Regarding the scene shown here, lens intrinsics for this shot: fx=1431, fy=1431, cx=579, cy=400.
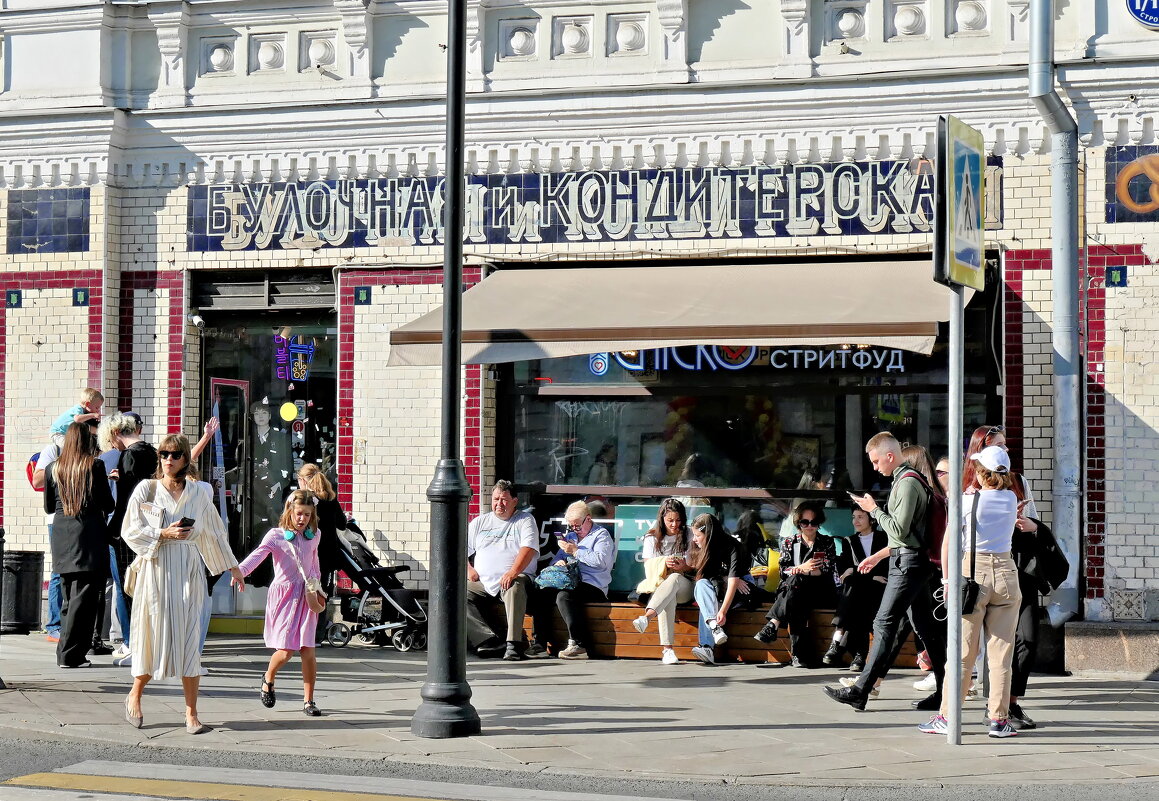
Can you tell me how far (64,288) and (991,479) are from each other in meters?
8.59

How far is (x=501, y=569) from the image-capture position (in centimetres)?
1144

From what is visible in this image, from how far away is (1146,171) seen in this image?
1098 cm

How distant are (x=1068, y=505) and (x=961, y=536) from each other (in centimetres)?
332

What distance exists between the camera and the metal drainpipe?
10.8m

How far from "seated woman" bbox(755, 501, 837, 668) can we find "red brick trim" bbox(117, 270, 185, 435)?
5715 millimetres

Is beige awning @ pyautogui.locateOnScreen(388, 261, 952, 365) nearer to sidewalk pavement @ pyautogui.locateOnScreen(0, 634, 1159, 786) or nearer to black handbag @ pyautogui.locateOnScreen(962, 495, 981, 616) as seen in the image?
black handbag @ pyautogui.locateOnScreen(962, 495, 981, 616)

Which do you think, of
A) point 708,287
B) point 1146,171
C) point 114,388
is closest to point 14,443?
point 114,388

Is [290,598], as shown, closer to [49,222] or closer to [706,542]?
[706,542]

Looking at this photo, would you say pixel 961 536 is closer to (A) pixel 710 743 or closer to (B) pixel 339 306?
(A) pixel 710 743

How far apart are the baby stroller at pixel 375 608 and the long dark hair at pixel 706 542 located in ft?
7.42

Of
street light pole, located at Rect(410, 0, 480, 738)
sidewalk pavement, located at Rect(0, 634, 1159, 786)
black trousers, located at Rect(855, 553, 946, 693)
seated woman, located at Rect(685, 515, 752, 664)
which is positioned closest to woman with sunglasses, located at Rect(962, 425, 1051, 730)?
sidewalk pavement, located at Rect(0, 634, 1159, 786)

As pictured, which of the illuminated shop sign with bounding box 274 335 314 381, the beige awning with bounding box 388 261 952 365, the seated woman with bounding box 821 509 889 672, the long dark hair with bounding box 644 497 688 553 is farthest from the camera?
the illuminated shop sign with bounding box 274 335 314 381

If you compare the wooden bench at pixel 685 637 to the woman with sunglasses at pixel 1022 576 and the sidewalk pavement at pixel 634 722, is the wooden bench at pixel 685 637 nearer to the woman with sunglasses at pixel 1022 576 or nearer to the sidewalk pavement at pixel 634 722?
the sidewalk pavement at pixel 634 722

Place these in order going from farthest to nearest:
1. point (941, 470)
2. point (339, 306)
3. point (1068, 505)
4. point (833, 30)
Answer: point (339, 306)
point (833, 30)
point (1068, 505)
point (941, 470)
